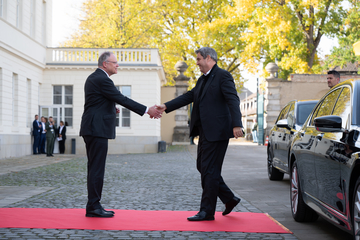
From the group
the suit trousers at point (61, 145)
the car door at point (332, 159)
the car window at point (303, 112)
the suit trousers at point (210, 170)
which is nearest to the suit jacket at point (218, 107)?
the suit trousers at point (210, 170)

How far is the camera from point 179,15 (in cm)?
3684

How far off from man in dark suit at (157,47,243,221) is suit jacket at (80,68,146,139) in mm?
1049

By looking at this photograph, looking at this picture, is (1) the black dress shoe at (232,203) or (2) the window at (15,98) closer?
(1) the black dress shoe at (232,203)

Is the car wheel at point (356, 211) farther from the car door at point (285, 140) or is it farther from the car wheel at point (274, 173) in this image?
the car wheel at point (274, 173)

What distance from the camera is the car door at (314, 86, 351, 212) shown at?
166 inches

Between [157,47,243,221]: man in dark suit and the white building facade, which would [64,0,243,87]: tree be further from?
[157,47,243,221]: man in dark suit

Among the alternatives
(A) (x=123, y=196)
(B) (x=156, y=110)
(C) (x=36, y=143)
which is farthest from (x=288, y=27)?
(B) (x=156, y=110)

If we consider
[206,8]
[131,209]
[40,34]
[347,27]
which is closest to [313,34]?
[347,27]

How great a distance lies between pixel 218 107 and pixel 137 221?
1663mm

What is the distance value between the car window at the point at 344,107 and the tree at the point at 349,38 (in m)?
28.4

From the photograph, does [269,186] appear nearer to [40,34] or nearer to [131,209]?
[131,209]

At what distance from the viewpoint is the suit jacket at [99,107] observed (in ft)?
19.1

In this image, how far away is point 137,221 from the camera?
5648mm

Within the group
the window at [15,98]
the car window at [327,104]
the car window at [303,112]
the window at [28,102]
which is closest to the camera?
the car window at [327,104]
